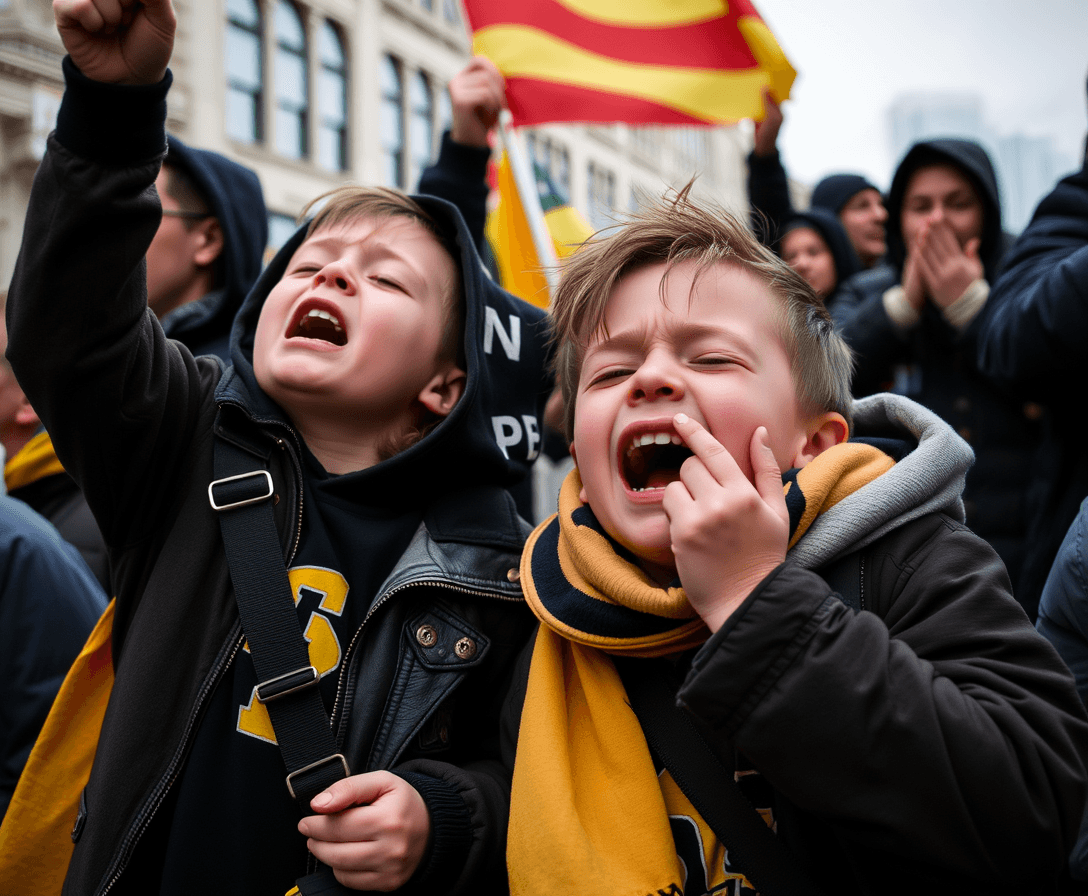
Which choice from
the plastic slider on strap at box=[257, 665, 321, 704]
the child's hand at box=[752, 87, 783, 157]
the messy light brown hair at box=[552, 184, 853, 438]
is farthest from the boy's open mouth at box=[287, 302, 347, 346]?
the child's hand at box=[752, 87, 783, 157]

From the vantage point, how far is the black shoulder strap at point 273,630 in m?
1.40

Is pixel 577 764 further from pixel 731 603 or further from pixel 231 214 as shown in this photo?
pixel 231 214

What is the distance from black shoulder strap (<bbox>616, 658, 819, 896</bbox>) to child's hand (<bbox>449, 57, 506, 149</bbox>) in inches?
85.7

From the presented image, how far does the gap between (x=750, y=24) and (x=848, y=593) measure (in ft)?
9.42

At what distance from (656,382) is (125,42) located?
0.98m

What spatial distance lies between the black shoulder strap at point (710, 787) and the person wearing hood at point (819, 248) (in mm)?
3178

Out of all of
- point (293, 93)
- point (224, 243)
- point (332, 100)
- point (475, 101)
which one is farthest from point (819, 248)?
point (332, 100)

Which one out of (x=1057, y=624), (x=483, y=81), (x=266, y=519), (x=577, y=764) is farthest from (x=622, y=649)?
(x=483, y=81)

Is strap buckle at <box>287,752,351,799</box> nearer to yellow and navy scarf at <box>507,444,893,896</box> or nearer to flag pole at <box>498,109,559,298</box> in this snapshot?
yellow and navy scarf at <box>507,444,893,896</box>

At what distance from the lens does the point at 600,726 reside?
1.39m

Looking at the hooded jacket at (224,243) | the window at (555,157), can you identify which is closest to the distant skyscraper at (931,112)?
the window at (555,157)

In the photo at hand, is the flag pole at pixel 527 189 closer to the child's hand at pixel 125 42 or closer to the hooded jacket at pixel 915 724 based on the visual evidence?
the child's hand at pixel 125 42

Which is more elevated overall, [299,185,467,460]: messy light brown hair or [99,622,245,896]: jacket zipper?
[299,185,467,460]: messy light brown hair

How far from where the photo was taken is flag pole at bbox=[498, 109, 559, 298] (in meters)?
3.42
